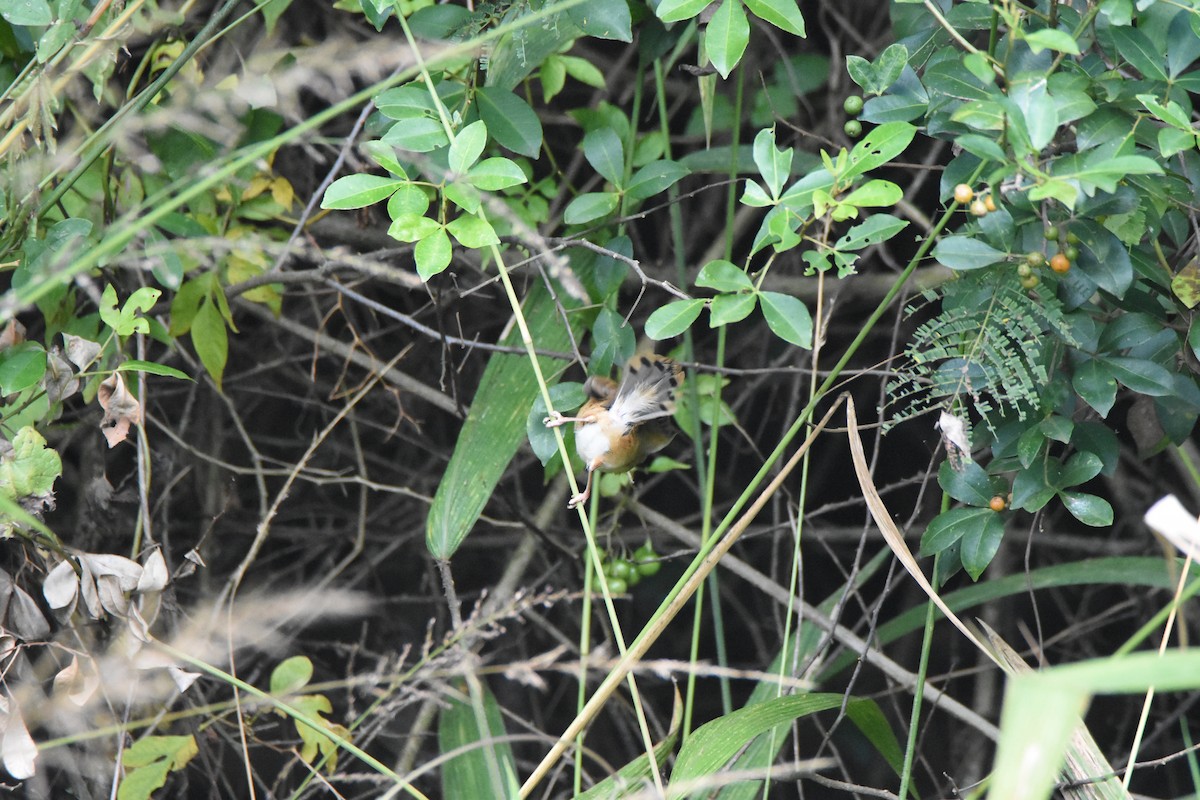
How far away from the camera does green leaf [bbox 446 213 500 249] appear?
89cm

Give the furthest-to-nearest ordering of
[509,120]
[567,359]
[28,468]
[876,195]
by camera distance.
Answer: [567,359]
[509,120]
[28,468]
[876,195]

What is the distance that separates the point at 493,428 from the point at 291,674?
16.3 inches

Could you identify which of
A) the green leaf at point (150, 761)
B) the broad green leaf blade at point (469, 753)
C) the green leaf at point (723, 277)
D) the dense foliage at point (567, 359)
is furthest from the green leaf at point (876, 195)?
the green leaf at point (150, 761)

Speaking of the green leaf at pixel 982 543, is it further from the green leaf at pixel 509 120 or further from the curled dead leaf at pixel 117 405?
the curled dead leaf at pixel 117 405

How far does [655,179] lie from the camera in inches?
44.1

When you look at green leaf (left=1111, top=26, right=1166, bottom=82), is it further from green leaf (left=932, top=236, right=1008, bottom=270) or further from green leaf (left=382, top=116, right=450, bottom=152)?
green leaf (left=382, top=116, right=450, bottom=152)

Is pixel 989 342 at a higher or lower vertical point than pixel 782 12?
lower

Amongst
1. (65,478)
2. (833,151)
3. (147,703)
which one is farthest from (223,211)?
(833,151)

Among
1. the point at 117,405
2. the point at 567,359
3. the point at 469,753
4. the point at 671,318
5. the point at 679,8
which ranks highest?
the point at 679,8

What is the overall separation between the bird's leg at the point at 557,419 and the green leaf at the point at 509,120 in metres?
0.28

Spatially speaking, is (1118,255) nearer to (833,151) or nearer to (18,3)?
(833,151)

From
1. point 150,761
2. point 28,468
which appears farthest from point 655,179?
point 150,761

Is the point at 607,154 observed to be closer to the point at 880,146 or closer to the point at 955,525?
the point at 880,146

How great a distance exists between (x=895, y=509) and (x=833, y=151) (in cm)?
68
